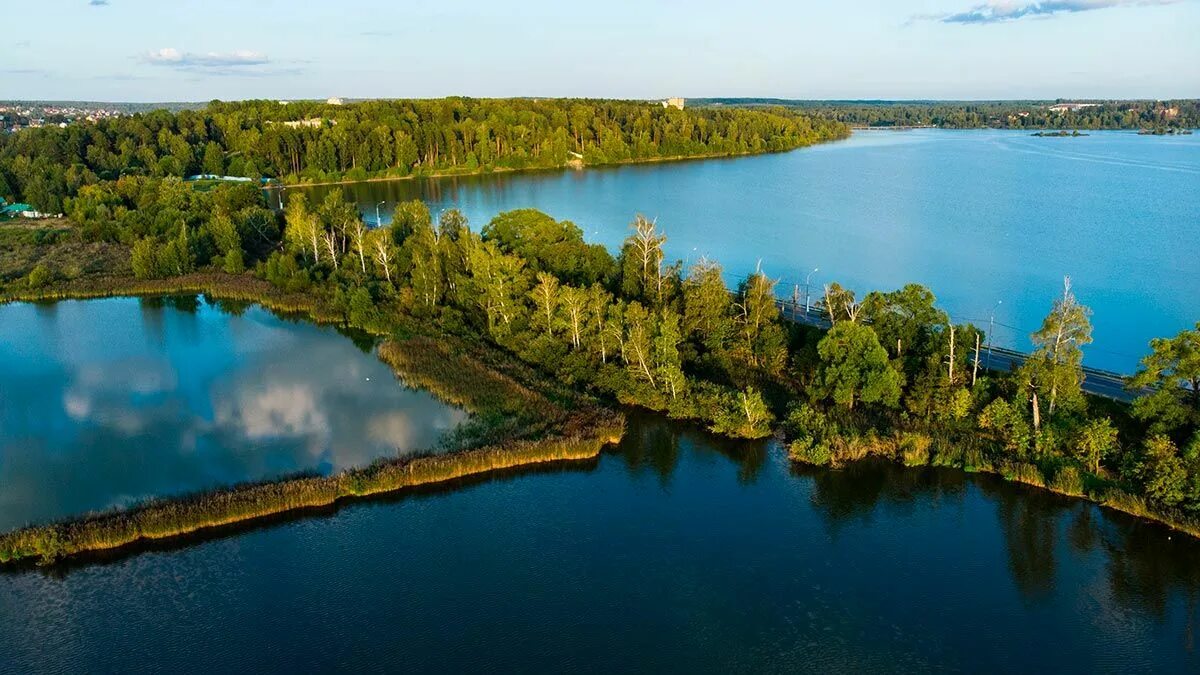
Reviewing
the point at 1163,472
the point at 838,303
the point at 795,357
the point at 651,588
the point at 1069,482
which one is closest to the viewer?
the point at 651,588

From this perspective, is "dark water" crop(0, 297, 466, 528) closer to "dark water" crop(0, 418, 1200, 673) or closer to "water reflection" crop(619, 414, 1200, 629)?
"dark water" crop(0, 418, 1200, 673)

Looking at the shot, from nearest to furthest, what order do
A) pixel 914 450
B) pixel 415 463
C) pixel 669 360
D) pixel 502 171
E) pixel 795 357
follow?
pixel 415 463 → pixel 914 450 → pixel 669 360 → pixel 795 357 → pixel 502 171

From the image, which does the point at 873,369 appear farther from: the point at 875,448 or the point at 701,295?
the point at 701,295

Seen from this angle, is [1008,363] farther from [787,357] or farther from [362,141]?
[362,141]

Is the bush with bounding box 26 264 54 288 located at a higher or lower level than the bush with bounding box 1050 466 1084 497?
higher

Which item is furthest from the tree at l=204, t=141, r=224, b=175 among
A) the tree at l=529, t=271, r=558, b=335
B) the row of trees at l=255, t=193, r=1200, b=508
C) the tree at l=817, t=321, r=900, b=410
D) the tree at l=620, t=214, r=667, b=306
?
the tree at l=817, t=321, r=900, b=410

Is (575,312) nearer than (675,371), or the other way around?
(675,371)

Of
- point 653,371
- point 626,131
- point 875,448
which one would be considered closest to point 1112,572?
point 875,448

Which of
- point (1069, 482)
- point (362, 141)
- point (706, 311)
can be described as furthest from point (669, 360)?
point (362, 141)
